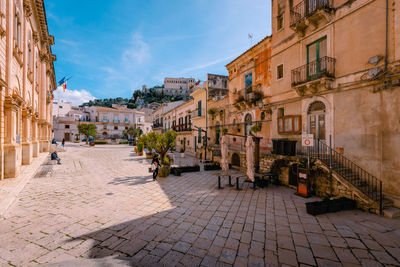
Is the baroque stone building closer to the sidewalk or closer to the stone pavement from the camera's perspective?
the sidewalk

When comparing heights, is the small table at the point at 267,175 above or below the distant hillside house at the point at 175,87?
below

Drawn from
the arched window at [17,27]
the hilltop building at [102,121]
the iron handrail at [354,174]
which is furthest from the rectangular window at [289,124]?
the hilltop building at [102,121]

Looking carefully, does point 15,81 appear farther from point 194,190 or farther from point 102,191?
point 194,190

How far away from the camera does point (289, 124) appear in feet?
35.6

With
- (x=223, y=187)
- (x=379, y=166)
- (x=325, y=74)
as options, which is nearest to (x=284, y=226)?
(x=223, y=187)

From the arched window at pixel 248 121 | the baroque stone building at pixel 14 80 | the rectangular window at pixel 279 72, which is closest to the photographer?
the baroque stone building at pixel 14 80

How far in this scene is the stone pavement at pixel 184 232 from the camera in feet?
12.1

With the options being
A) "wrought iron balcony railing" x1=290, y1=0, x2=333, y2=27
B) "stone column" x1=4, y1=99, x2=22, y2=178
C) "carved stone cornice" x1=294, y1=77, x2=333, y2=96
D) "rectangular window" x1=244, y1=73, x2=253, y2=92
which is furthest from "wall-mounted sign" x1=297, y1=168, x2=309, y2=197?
"stone column" x1=4, y1=99, x2=22, y2=178

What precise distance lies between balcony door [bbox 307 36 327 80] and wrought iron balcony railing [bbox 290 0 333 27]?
4.71 feet

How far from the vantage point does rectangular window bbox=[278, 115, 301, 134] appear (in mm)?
10352

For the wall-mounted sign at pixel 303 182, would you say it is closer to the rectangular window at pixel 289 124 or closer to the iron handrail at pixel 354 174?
the iron handrail at pixel 354 174

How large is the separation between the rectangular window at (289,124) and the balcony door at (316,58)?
230cm

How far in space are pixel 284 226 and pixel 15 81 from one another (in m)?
15.0

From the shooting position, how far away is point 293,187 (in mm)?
9078
